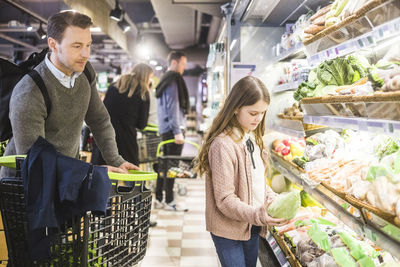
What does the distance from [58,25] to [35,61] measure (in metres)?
0.27

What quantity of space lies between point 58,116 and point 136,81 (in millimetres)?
2191

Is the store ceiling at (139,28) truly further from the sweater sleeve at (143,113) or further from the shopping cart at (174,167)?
the shopping cart at (174,167)

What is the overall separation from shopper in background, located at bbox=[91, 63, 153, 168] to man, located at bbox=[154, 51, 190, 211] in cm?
76

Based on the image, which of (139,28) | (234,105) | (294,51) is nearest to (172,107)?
(294,51)

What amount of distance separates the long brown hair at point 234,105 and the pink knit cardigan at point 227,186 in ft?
0.18

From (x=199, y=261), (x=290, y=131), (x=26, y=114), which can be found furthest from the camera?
(x=199, y=261)

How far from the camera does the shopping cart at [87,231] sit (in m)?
1.24

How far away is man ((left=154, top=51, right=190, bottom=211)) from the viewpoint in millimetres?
4641

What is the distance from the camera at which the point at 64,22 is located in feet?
5.27

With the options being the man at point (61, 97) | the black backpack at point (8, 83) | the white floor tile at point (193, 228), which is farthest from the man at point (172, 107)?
the black backpack at point (8, 83)

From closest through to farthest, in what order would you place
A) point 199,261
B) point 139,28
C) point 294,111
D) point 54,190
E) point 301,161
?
point 54,190
point 301,161
point 294,111
point 199,261
point 139,28

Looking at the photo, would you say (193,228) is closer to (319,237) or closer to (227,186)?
(319,237)

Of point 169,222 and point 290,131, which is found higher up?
point 290,131

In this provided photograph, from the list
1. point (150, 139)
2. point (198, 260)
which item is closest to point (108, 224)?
point (198, 260)
